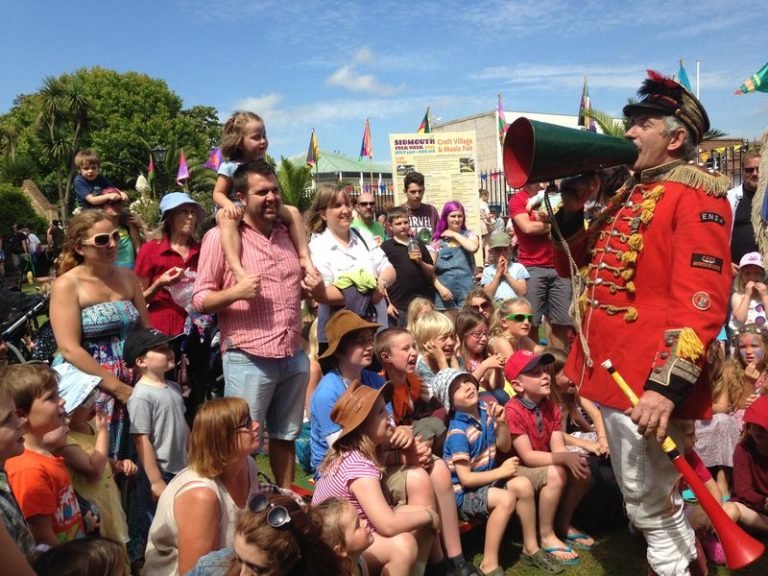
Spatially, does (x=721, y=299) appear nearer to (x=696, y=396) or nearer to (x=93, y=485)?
(x=696, y=396)

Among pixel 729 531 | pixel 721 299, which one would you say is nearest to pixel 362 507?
pixel 729 531

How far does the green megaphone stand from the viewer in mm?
2471

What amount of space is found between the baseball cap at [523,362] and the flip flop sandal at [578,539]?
3.20ft

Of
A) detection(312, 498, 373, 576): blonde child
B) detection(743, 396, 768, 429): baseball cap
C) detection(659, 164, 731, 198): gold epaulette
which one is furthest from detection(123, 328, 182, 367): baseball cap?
detection(743, 396, 768, 429): baseball cap

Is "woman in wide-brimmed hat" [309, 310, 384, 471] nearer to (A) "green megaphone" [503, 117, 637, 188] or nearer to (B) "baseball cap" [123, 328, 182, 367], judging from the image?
(B) "baseball cap" [123, 328, 182, 367]

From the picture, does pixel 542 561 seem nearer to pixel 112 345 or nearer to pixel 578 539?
pixel 578 539

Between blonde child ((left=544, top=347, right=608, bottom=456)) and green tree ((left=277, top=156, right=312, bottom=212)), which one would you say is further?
green tree ((left=277, top=156, right=312, bottom=212))

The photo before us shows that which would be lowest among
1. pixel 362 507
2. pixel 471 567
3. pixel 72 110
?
pixel 471 567

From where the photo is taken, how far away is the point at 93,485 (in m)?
3.01

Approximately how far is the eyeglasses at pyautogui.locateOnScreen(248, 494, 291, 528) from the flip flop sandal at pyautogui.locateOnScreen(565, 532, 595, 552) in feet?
7.97

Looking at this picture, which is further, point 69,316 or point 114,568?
point 69,316

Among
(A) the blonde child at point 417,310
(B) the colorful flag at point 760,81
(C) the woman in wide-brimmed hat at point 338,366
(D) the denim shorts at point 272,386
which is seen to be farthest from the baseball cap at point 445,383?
(B) the colorful flag at point 760,81

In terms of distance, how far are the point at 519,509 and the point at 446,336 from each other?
1.29m

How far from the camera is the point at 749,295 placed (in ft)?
19.5
